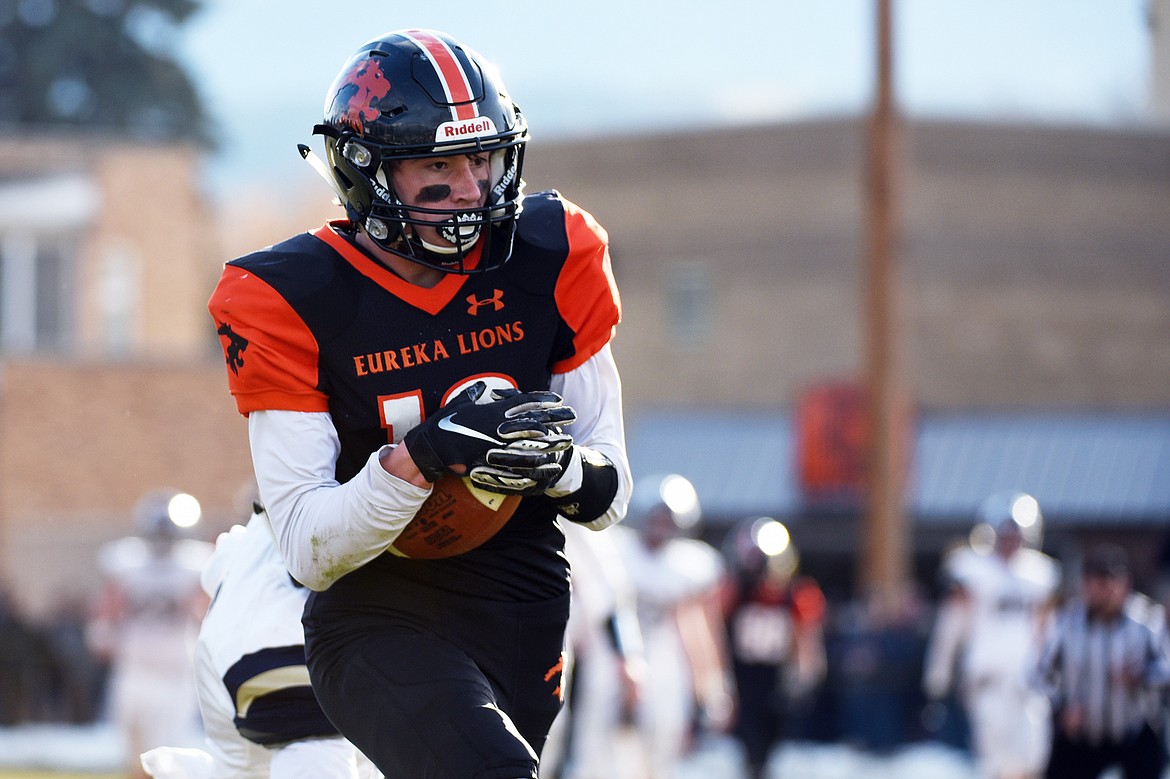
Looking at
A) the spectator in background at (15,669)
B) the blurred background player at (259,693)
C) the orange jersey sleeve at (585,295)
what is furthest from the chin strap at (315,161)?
the spectator in background at (15,669)

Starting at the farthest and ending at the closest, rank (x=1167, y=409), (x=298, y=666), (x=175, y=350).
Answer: (x=175, y=350)
(x=1167, y=409)
(x=298, y=666)

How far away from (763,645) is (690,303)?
1744 centimetres

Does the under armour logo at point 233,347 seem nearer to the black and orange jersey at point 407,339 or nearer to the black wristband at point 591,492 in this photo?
the black and orange jersey at point 407,339

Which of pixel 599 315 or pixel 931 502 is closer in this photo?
pixel 599 315

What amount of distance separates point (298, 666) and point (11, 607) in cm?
Answer: 1510

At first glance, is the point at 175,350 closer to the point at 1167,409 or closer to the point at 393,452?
the point at 1167,409

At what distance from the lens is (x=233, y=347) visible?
3859 mm

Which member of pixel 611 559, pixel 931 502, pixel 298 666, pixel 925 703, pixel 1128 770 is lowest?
pixel 931 502

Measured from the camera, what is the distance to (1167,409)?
29641 mm

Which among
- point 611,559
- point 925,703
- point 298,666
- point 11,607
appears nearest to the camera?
point 298,666

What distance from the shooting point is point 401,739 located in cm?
372

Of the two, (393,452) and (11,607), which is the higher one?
(393,452)

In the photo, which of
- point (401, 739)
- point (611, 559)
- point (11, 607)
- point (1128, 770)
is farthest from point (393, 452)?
point (11, 607)

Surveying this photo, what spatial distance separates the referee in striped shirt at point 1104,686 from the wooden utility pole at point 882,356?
570 cm
